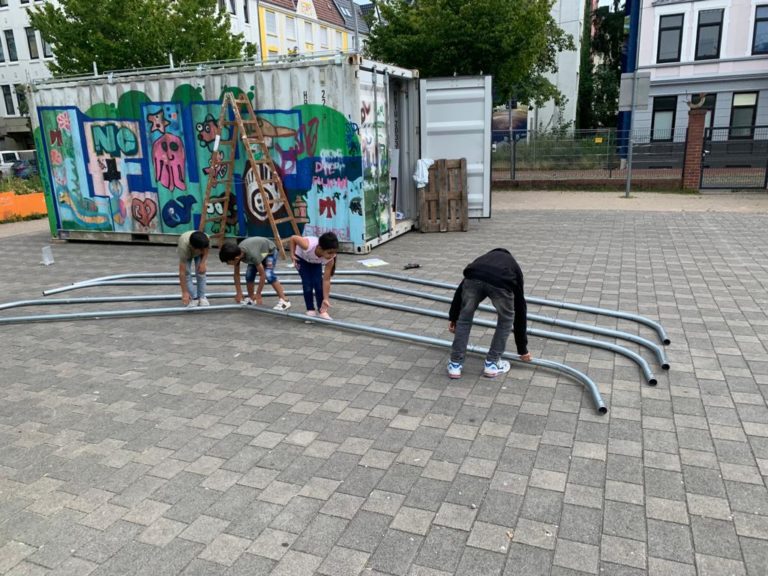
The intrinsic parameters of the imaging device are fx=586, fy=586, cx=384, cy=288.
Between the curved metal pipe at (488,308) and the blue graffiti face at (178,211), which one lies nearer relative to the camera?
the curved metal pipe at (488,308)

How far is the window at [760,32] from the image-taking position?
2570cm

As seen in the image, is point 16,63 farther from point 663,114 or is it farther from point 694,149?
point 694,149

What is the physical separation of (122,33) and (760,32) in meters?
26.3

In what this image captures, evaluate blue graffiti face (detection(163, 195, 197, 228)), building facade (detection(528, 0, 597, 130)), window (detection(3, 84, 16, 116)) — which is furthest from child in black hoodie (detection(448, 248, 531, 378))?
window (detection(3, 84, 16, 116))

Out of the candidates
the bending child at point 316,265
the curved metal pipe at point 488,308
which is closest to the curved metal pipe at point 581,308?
the curved metal pipe at point 488,308

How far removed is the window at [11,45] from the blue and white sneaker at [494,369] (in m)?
45.5

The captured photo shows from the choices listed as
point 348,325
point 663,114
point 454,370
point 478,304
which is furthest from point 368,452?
point 663,114

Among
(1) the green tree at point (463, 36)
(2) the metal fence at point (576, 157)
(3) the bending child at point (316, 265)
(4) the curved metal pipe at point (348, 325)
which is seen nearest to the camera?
(4) the curved metal pipe at point (348, 325)

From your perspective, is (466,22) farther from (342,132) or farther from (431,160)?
(342,132)

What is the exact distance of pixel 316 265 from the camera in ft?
20.2

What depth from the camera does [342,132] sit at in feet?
30.6

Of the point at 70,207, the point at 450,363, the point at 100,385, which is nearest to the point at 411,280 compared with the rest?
the point at 450,363

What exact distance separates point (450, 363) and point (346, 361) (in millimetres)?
993

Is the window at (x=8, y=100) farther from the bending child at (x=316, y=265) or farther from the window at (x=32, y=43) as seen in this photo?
the bending child at (x=316, y=265)
